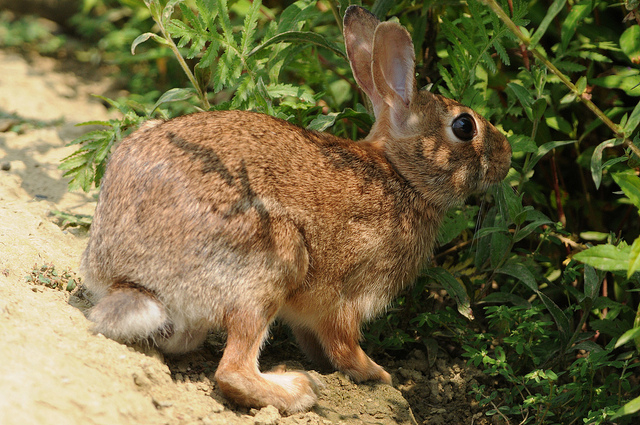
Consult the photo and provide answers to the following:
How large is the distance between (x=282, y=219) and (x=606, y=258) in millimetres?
1632

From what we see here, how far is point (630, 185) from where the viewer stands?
3.26m

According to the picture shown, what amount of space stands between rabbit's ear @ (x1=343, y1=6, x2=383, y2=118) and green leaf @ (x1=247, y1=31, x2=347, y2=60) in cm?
20

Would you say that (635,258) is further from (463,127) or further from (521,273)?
(463,127)

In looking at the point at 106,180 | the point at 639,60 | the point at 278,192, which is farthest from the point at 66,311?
the point at 639,60

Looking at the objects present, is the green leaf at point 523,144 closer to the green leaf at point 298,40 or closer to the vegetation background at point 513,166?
the vegetation background at point 513,166

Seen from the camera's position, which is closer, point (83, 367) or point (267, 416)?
point (83, 367)

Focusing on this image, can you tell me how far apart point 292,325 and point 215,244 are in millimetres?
1008

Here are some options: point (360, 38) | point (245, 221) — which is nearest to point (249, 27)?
point (360, 38)

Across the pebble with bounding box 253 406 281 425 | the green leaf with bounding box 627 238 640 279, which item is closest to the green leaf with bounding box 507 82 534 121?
the green leaf with bounding box 627 238 640 279

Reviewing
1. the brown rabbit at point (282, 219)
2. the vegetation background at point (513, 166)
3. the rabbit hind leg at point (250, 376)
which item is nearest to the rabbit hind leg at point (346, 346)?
the brown rabbit at point (282, 219)

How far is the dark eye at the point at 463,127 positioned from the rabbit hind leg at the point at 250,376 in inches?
Result: 66.3

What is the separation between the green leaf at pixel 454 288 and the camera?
4250 mm

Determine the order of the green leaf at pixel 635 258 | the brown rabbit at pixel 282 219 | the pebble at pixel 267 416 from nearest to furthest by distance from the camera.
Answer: the green leaf at pixel 635 258 → the pebble at pixel 267 416 → the brown rabbit at pixel 282 219

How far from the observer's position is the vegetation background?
3918 mm
